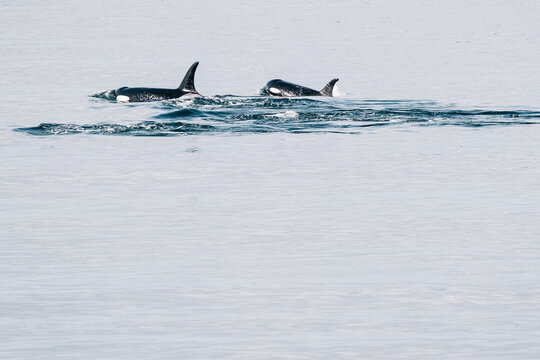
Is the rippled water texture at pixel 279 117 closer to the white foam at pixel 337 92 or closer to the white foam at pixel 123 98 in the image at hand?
the white foam at pixel 123 98

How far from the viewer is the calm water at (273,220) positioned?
1257 cm

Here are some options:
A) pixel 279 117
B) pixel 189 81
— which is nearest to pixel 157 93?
pixel 189 81

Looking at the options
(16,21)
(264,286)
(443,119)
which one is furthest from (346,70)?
(16,21)

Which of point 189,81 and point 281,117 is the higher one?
point 189,81

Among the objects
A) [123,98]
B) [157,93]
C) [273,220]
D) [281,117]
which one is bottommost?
[273,220]

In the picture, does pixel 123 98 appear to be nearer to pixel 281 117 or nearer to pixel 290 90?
pixel 290 90

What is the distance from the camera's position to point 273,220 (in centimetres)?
1838

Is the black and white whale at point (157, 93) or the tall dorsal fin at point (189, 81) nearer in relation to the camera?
the tall dorsal fin at point (189, 81)

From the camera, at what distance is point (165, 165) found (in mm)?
23719

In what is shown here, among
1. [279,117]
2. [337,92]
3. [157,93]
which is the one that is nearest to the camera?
[279,117]

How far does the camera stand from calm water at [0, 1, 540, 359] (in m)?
12.6

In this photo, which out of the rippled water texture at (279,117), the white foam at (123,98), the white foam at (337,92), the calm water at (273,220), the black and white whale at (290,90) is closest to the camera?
the calm water at (273,220)

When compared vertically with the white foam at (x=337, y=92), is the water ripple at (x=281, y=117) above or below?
below

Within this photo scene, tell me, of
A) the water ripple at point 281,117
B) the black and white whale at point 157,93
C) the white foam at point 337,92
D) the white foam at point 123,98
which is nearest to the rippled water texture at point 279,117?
the water ripple at point 281,117
